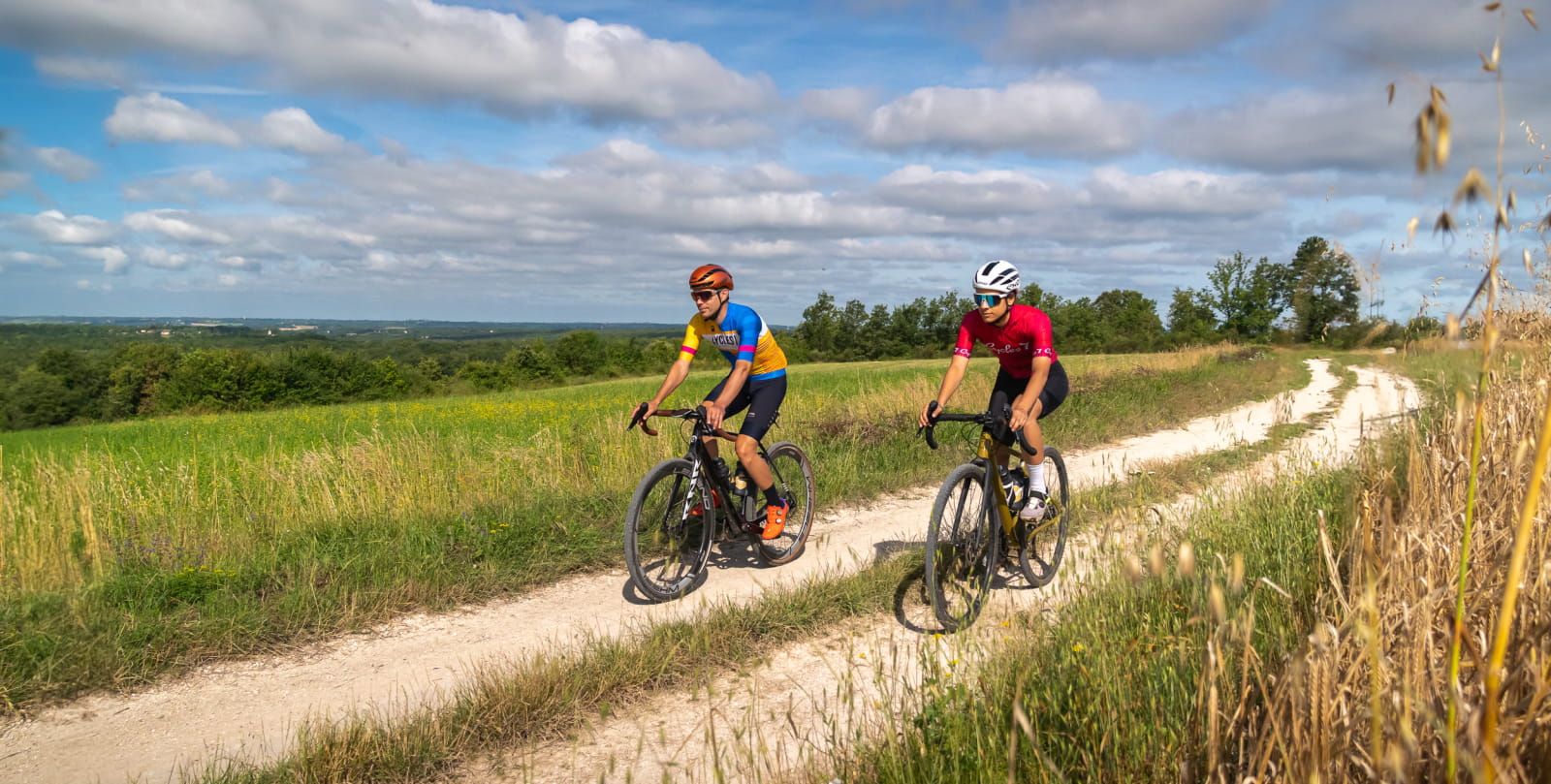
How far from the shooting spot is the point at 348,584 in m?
5.91

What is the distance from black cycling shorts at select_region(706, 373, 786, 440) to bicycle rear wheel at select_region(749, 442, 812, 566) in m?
0.48

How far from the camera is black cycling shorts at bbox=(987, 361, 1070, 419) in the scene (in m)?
6.49

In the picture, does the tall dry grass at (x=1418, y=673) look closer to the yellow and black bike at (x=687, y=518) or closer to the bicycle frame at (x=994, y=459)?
the bicycle frame at (x=994, y=459)

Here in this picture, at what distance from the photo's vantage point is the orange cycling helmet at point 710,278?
253 inches

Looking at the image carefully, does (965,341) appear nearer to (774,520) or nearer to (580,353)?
(774,520)

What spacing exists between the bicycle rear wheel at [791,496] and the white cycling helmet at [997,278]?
99.2 inches

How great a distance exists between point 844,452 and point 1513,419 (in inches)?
270

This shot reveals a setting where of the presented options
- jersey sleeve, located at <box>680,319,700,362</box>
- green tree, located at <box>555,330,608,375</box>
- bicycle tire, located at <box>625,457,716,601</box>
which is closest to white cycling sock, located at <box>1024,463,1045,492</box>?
bicycle tire, located at <box>625,457,716,601</box>

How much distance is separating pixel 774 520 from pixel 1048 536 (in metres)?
2.18

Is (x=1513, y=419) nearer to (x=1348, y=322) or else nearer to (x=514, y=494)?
(x=1348, y=322)

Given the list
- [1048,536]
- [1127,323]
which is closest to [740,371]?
[1048,536]

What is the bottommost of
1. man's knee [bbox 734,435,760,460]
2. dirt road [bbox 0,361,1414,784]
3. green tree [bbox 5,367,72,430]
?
green tree [bbox 5,367,72,430]

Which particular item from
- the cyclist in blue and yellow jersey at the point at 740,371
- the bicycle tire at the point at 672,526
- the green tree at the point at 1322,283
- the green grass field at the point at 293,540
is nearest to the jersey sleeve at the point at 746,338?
the cyclist in blue and yellow jersey at the point at 740,371

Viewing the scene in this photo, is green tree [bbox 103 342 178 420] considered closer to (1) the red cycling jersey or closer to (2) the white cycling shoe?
(1) the red cycling jersey
